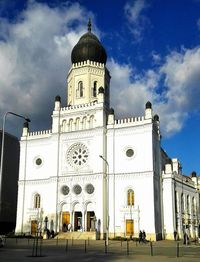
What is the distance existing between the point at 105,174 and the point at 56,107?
13.6m

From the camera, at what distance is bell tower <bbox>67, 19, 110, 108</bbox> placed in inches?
2267

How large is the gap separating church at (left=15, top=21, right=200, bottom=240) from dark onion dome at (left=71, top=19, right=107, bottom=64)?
0.16 m

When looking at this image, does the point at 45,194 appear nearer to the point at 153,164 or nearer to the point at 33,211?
the point at 33,211

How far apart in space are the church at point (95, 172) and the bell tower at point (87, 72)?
0.16 metres

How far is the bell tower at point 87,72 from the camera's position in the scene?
57.6m

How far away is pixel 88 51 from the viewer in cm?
5872

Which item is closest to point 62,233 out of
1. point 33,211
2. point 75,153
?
point 33,211

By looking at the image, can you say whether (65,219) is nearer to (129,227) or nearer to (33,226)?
(33,226)

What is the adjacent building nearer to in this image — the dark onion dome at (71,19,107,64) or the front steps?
the front steps

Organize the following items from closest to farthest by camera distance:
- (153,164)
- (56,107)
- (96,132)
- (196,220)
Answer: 1. (153,164)
2. (96,132)
3. (56,107)
4. (196,220)

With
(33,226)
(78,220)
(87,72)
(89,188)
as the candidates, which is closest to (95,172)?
(89,188)

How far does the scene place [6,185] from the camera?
6694 cm

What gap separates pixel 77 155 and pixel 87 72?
13356mm

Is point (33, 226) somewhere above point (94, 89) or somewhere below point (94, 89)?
below
